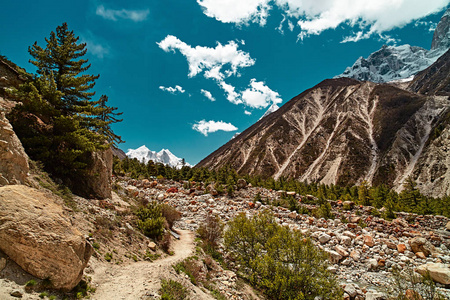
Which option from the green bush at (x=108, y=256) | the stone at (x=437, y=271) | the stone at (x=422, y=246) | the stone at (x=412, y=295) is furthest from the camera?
the stone at (x=422, y=246)

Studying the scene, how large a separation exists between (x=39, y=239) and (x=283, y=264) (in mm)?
12409

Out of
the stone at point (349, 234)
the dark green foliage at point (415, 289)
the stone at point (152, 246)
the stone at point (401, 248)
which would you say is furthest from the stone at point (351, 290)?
the stone at point (152, 246)

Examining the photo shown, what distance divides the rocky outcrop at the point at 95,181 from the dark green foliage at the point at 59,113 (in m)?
0.39

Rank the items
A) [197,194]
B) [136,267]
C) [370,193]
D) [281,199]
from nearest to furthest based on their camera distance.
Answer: [136,267], [281,199], [197,194], [370,193]

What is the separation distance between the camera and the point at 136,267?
32.9 feet

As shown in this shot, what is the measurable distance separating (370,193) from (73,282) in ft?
150

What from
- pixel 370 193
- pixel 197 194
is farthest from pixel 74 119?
pixel 370 193

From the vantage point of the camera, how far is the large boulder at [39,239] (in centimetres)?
546

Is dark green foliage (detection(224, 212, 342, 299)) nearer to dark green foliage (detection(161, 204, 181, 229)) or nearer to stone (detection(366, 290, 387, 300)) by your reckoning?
stone (detection(366, 290, 387, 300))

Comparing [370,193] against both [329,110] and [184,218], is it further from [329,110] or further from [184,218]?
[329,110]

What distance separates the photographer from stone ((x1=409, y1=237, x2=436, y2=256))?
649 inches

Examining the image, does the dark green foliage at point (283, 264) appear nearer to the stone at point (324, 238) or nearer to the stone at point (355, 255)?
the stone at point (355, 255)

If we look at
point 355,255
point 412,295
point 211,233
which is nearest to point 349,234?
point 355,255

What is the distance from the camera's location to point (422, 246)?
1672 cm
